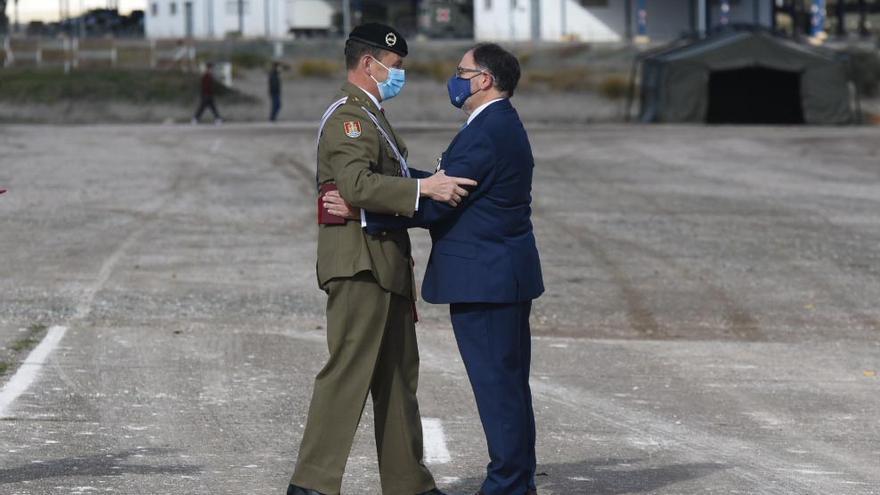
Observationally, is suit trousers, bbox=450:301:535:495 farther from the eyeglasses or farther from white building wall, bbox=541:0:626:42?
white building wall, bbox=541:0:626:42

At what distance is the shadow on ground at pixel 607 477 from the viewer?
7.12 metres

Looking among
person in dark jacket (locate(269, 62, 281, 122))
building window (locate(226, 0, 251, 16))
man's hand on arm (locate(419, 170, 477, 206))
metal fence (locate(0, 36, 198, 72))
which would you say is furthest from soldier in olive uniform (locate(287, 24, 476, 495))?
building window (locate(226, 0, 251, 16))

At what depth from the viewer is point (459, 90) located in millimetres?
6266

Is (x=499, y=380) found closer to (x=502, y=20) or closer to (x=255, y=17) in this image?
(x=502, y=20)

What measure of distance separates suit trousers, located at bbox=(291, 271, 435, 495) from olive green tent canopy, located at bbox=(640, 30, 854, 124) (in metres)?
36.3

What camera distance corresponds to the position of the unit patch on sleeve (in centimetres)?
621

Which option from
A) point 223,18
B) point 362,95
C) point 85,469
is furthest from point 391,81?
point 223,18

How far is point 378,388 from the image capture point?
6527 millimetres

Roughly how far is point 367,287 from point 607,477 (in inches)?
70.2

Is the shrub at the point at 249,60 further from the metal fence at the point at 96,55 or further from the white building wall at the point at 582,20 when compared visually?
the white building wall at the point at 582,20

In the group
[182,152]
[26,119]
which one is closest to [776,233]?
[182,152]

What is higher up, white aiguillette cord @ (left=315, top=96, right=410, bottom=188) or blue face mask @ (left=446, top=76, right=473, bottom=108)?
blue face mask @ (left=446, top=76, right=473, bottom=108)

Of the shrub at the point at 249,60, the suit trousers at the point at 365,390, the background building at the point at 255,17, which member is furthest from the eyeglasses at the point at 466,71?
the background building at the point at 255,17

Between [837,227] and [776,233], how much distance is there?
1.10m
